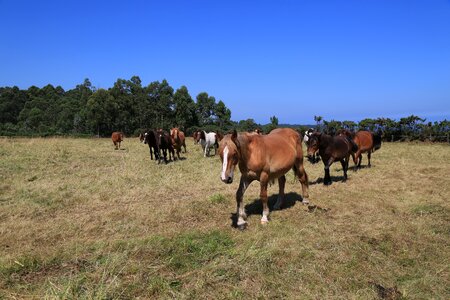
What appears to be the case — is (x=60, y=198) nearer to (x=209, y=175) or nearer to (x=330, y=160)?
(x=209, y=175)

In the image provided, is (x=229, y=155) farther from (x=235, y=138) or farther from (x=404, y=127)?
(x=404, y=127)

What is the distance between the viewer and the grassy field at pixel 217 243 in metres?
4.02

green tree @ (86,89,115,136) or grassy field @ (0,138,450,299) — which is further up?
green tree @ (86,89,115,136)

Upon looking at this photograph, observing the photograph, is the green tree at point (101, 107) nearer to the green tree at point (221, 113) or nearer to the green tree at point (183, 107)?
the green tree at point (183, 107)

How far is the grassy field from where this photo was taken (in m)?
4.02

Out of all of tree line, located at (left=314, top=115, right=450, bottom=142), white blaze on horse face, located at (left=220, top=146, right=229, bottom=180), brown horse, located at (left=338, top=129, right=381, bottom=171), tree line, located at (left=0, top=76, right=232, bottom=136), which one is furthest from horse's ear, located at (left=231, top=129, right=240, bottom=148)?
tree line, located at (left=0, top=76, right=232, bottom=136)

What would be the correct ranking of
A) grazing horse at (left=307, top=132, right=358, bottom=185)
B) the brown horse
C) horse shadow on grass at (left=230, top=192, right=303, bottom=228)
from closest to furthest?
horse shadow on grass at (left=230, top=192, right=303, bottom=228) → grazing horse at (left=307, top=132, right=358, bottom=185) → the brown horse

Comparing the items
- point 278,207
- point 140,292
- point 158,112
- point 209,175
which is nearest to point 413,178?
point 278,207

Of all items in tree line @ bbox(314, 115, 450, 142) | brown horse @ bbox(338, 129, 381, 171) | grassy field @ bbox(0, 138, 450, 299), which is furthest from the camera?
tree line @ bbox(314, 115, 450, 142)

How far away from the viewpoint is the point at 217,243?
533 cm

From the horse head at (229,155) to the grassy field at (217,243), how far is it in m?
1.08

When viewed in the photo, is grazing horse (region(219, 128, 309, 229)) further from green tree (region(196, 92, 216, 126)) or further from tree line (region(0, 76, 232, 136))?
green tree (region(196, 92, 216, 126))

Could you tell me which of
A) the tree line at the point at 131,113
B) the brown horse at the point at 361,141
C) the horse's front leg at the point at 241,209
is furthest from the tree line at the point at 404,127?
the horse's front leg at the point at 241,209

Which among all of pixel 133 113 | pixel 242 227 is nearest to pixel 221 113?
pixel 133 113
